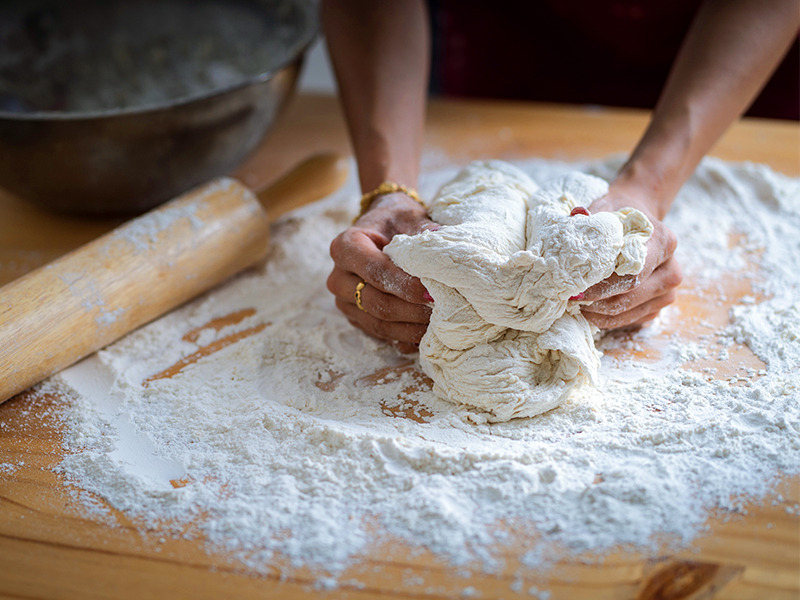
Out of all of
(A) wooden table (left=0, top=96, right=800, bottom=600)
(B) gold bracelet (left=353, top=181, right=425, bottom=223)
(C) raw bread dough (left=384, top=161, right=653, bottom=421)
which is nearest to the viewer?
(A) wooden table (left=0, top=96, right=800, bottom=600)

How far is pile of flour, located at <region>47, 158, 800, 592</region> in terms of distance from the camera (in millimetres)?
1030

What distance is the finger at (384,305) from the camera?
1.28m

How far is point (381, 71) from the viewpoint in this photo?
5.80 ft

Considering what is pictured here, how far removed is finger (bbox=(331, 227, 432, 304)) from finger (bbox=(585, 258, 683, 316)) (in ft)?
1.04

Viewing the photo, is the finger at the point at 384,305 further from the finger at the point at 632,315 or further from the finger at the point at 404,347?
the finger at the point at 632,315

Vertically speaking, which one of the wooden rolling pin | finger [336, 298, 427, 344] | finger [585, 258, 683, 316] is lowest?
the wooden rolling pin

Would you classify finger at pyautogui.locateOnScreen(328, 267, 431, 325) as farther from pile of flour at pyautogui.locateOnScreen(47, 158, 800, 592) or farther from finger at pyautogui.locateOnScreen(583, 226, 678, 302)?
finger at pyautogui.locateOnScreen(583, 226, 678, 302)

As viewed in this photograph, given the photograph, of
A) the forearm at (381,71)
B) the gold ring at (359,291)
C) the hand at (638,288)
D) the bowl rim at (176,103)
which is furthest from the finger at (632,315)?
the bowl rim at (176,103)

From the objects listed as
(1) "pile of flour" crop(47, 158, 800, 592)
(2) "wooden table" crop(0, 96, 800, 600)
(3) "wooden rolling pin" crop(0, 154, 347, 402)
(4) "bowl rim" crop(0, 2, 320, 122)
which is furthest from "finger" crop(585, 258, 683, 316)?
(4) "bowl rim" crop(0, 2, 320, 122)

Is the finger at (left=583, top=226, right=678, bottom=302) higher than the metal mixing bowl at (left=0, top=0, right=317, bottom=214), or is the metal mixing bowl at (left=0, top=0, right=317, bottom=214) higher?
the finger at (left=583, top=226, right=678, bottom=302)

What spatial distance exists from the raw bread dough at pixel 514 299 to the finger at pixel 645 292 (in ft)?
0.15

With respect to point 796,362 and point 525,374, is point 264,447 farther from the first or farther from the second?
point 796,362

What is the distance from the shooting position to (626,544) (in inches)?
39.1

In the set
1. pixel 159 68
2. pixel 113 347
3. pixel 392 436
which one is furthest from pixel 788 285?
pixel 159 68
